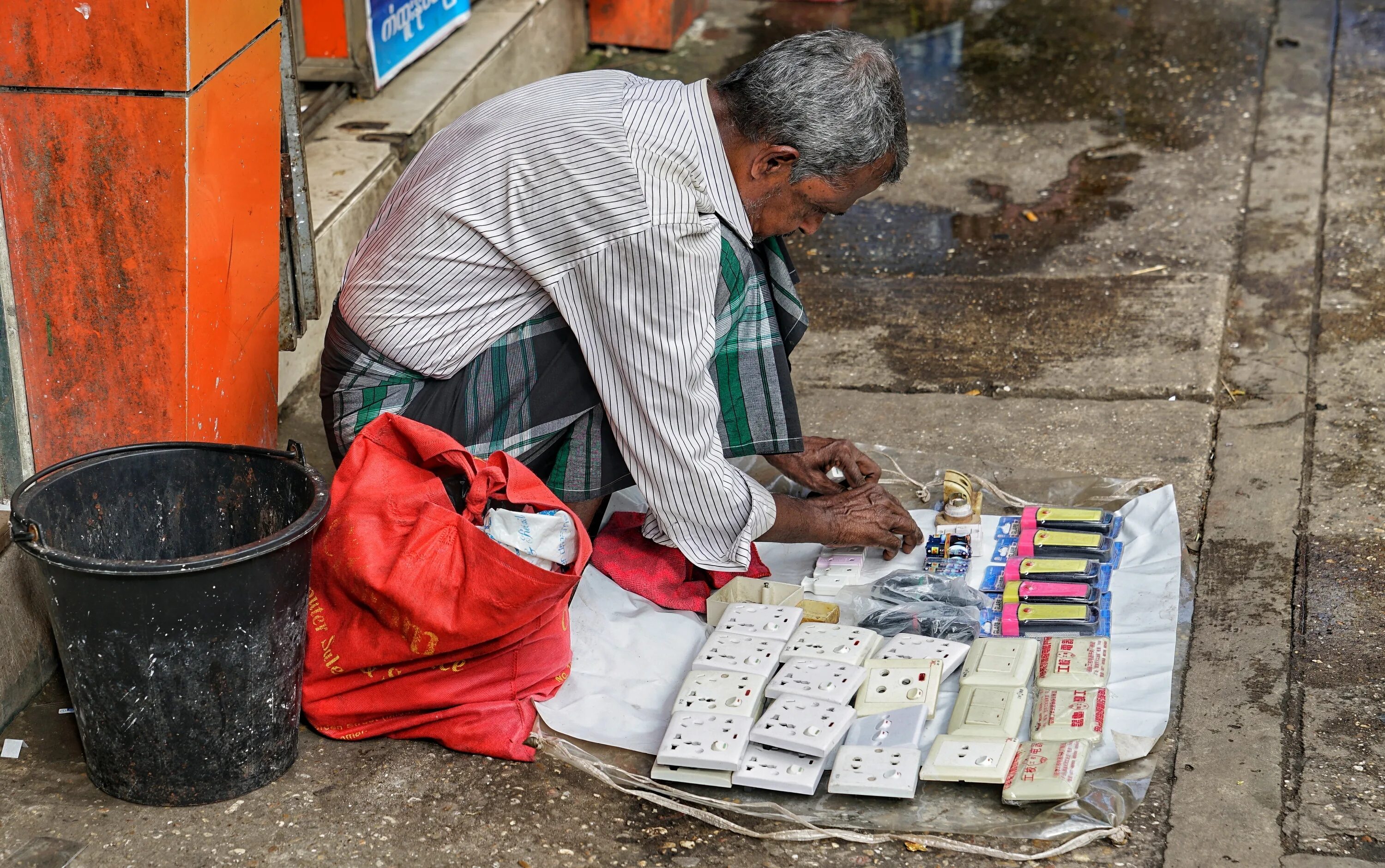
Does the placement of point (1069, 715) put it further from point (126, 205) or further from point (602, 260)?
point (126, 205)

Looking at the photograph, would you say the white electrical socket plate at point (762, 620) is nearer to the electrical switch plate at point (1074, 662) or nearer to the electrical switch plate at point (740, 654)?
the electrical switch plate at point (740, 654)

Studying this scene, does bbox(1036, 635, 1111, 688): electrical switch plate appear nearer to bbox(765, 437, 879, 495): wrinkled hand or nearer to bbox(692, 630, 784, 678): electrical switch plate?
bbox(692, 630, 784, 678): electrical switch plate

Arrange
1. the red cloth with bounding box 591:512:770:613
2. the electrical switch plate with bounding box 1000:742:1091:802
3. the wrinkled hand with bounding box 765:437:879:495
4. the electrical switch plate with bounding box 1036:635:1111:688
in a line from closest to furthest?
the electrical switch plate with bounding box 1000:742:1091:802, the electrical switch plate with bounding box 1036:635:1111:688, the red cloth with bounding box 591:512:770:613, the wrinkled hand with bounding box 765:437:879:495

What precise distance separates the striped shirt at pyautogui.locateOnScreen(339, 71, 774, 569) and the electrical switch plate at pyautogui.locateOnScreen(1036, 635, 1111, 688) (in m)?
0.60

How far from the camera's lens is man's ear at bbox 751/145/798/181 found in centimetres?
252

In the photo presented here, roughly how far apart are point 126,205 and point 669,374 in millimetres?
1095

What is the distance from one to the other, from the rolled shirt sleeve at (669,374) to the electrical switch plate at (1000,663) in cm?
47

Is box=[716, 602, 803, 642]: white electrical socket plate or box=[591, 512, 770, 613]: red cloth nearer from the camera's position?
box=[716, 602, 803, 642]: white electrical socket plate

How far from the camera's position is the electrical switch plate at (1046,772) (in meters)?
2.26

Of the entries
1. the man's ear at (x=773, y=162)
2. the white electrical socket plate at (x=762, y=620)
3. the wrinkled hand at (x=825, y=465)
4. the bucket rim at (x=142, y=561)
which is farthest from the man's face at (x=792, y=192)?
the bucket rim at (x=142, y=561)

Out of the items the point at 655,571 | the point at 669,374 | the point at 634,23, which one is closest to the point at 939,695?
the point at 655,571

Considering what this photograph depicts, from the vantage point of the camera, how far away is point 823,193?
2594 millimetres

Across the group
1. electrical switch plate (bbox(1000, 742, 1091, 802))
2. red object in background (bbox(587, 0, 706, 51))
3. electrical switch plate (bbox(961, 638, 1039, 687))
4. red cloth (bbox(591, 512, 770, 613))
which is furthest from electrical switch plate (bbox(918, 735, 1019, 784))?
red object in background (bbox(587, 0, 706, 51))

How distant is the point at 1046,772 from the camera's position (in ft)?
7.52
